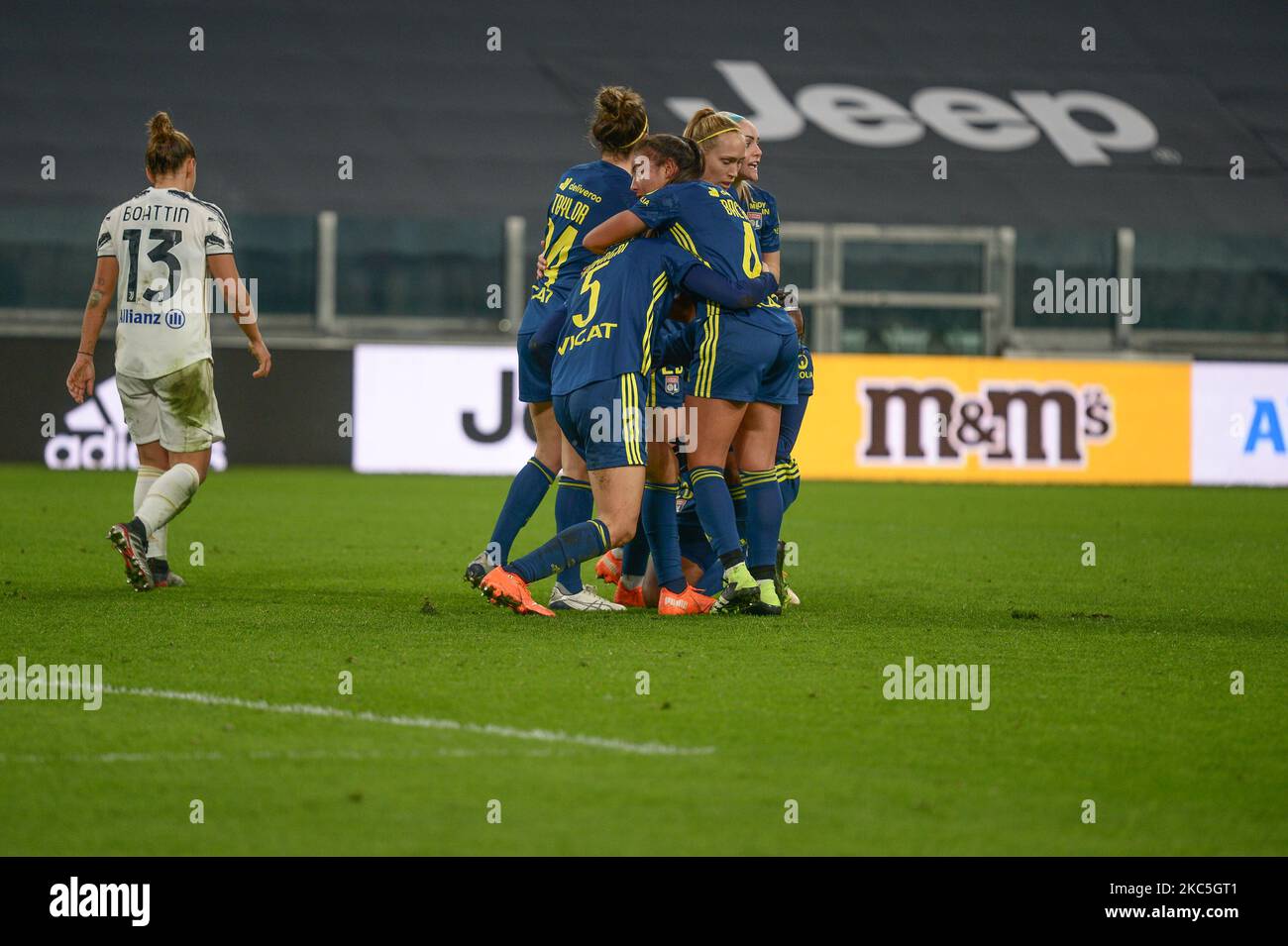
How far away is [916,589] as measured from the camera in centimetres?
866

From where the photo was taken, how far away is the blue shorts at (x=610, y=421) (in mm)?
6902

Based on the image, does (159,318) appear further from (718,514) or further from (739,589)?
(739,589)

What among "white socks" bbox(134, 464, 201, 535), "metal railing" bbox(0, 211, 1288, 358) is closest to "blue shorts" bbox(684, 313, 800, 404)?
"white socks" bbox(134, 464, 201, 535)

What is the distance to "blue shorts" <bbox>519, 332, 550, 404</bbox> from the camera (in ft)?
25.0

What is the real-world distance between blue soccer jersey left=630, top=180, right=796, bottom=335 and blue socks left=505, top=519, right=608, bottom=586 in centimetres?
114

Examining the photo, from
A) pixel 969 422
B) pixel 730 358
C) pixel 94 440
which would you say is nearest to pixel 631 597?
pixel 730 358

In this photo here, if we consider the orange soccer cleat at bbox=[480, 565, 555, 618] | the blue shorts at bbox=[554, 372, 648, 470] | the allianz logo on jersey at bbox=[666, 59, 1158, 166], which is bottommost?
the orange soccer cleat at bbox=[480, 565, 555, 618]

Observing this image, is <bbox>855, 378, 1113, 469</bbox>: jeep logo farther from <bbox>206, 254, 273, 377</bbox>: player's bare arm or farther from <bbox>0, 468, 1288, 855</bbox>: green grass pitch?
<bbox>206, 254, 273, 377</bbox>: player's bare arm

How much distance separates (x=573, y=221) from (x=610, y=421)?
109 centimetres

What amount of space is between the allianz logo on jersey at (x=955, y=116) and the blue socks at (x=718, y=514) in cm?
1526

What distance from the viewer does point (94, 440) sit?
16.9 metres
